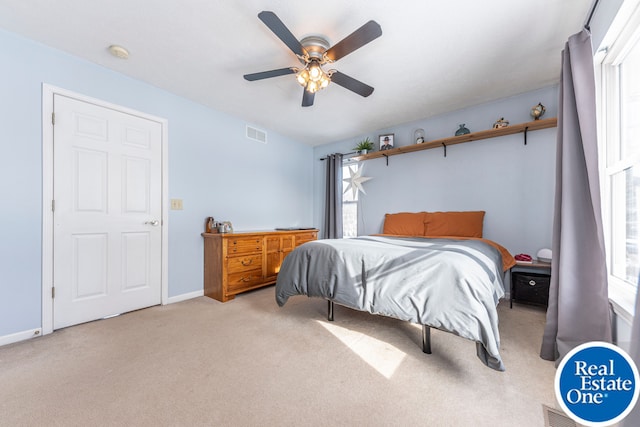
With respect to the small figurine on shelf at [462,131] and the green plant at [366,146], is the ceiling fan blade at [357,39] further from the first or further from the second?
the green plant at [366,146]

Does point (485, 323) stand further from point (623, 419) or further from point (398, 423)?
point (398, 423)

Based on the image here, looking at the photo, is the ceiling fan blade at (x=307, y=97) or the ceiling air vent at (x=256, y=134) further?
the ceiling air vent at (x=256, y=134)

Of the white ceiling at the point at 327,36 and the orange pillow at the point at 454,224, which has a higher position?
the white ceiling at the point at 327,36

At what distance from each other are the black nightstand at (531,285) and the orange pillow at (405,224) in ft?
3.58

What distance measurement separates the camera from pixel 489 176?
3086 millimetres

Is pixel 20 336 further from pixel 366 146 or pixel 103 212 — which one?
pixel 366 146

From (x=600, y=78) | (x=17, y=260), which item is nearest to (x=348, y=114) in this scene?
(x=600, y=78)

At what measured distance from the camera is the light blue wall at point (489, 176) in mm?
2766

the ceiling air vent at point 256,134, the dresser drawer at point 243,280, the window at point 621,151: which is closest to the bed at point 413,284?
the window at point 621,151

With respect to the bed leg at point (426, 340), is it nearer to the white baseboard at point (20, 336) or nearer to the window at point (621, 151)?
the window at point (621, 151)

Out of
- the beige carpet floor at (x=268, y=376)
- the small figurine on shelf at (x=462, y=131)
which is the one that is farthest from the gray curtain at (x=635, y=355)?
the small figurine on shelf at (x=462, y=131)

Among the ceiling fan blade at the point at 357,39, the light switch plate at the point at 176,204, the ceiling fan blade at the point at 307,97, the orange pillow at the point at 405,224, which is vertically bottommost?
the orange pillow at the point at 405,224

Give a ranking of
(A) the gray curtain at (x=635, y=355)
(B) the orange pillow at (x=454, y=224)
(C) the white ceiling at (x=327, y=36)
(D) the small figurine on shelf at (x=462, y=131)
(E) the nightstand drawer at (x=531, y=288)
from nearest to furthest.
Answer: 1. (A) the gray curtain at (x=635, y=355)
2. (C) the white ceiling at (x=327, y=36)
3. (E) the nightstand drawer at (x=531, y=288)
4. (B) the orange pillow at (x=454, y=224)
5. (D) the small figurine on shelf at (x=462, y=131)

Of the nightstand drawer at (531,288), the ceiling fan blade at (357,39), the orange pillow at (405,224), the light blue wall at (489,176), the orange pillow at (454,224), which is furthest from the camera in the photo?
the orange pillow at (405,224)
